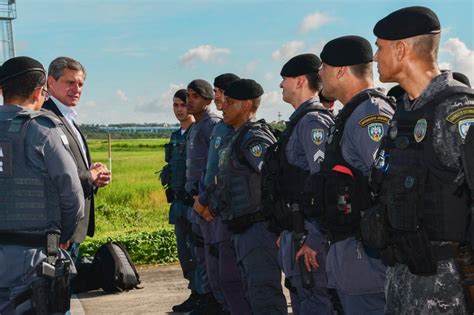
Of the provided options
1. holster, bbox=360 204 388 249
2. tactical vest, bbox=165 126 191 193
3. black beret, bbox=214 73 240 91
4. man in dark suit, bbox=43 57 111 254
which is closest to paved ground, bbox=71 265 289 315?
tactical vest, bbox=165 126 191 193

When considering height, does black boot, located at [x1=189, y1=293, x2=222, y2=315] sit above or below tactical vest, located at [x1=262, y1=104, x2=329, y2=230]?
below

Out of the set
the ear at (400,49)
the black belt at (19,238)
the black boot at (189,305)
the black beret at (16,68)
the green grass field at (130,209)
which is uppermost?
the black beret at (16,68)

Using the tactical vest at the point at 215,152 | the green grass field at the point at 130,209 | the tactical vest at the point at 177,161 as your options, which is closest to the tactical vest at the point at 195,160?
the tactical vest at the point at 177,161

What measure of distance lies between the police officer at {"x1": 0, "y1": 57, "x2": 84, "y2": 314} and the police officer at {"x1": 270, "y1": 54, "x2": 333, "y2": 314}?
1.43 meters

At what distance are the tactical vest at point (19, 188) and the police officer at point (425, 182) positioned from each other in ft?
6.53

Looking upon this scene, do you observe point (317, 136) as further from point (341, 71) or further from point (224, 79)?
point (224, 79)

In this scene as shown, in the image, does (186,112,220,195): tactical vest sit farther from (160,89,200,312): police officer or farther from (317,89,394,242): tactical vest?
(317,89,394,242): tactical vest

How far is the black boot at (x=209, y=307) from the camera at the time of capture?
22.0 feet

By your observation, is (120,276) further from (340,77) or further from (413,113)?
(413,113)

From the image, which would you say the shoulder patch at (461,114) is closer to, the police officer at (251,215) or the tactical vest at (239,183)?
the police officer at (251,215)

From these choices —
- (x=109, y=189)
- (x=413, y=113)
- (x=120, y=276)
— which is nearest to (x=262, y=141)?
(x=413, y=113)

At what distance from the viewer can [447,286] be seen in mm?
2879

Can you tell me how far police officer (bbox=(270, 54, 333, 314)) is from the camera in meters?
4.39

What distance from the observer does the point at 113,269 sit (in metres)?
7.78
